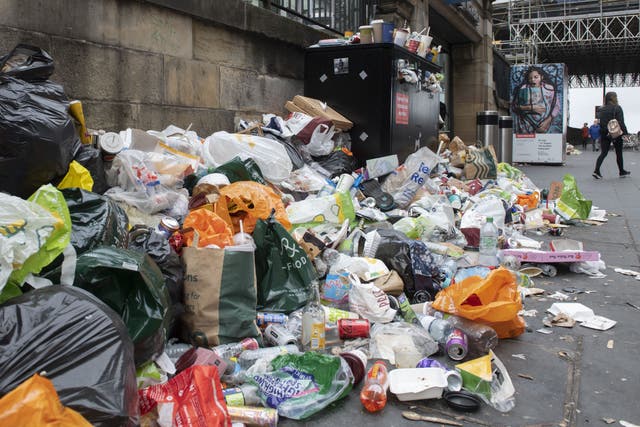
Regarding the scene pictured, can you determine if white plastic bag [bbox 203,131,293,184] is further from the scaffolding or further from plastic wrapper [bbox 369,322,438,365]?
the scaffolding

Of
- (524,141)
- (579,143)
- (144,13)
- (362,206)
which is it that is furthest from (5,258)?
(579,143)

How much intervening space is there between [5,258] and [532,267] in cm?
375

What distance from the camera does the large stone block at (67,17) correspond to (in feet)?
12.0

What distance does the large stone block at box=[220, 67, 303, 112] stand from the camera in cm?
571

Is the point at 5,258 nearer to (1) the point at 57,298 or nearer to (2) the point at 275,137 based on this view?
(1) the point at 57,298

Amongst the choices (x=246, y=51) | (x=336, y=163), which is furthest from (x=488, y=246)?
(x=246, y=51)

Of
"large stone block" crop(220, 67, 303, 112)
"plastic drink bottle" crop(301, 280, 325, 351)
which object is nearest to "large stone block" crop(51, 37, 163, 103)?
"large stone block" crop(220, 67, 303, 112)

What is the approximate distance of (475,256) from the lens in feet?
14.8

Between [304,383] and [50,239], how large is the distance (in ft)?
3.73

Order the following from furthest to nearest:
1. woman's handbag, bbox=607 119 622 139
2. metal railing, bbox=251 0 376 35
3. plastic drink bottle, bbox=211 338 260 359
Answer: woman's handbag, bbox=607 119 622 139 < metal railing, bbox=251 0 376 35 < plastic drink bottle, bbox=211 338 260 359

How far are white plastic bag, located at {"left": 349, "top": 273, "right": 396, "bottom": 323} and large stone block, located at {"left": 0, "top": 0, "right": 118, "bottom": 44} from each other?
2.62 meters

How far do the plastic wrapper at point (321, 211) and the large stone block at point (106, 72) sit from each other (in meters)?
1.56

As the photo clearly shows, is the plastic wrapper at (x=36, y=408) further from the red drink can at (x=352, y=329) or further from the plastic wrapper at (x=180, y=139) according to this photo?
the plastic wrapper at (x=180, y=139)

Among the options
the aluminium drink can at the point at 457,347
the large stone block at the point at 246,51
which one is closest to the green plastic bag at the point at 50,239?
the aluminium drink can at the point at 457,347
